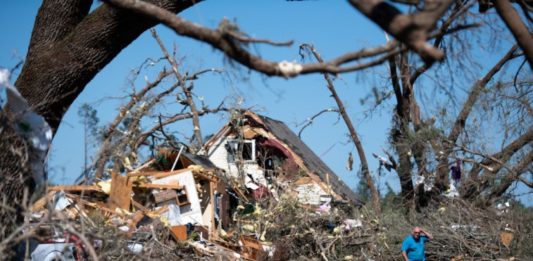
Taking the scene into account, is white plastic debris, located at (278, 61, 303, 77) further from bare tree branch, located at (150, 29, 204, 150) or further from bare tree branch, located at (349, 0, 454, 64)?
bare tree branch, located at (150, 29, 204, 150)

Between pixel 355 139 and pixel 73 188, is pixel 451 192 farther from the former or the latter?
pixel 73 188

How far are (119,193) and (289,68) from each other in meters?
8.33

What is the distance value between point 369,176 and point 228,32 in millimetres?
16658

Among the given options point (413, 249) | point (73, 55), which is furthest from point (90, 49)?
point (413, 249)

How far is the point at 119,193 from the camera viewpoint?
12.0m

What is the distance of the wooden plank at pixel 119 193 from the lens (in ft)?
39.0

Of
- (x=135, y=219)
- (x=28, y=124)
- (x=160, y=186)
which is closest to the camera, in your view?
(x=28, y=124)

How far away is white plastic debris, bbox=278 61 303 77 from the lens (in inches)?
171

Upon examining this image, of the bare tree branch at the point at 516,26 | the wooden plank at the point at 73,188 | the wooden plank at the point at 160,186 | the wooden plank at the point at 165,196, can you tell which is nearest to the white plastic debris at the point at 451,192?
the wooden plank at the point at 160,186

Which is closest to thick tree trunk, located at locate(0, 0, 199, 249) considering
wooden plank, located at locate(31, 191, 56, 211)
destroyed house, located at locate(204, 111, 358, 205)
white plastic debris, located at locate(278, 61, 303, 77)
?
wooden plank, located at locate(31, 191, 56, 211)

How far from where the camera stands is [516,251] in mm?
13773

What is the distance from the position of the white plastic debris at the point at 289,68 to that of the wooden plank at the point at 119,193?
8117mm

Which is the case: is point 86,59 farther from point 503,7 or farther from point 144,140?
point 144,140

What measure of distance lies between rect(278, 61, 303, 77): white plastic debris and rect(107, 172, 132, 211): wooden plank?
26.6ft
